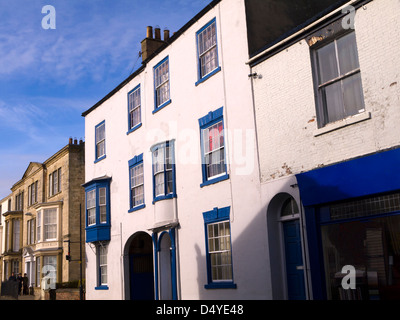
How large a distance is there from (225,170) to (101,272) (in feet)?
34.2

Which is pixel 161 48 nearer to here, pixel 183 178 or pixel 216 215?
pixel 183 178

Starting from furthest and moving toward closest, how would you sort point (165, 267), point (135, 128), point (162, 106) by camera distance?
point (135, 128) < point (162, 106) < point (165, 267)

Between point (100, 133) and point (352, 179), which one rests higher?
point (100, 133)

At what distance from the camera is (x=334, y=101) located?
1202 cm

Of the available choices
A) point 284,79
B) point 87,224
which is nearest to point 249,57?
point 284,79

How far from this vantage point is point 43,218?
35.3m

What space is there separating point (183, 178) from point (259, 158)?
4168 millimetres

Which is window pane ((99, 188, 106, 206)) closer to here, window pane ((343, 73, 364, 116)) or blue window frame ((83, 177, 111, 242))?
blue window frame ((83, 177, 111, 242))

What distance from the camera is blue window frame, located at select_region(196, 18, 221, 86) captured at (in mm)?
16531

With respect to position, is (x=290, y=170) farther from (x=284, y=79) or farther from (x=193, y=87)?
(x=193, y=87)

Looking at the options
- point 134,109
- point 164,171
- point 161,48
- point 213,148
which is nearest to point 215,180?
point 213,148

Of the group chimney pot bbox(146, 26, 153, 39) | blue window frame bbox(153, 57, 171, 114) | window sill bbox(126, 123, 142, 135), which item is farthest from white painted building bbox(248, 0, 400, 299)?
chimney pot bbox(146, 26, 153, 39)

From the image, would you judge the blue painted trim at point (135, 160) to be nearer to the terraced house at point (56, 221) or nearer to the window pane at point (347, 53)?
the window pane at point (347, 53)

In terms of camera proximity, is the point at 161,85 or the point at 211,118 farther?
the point at 161,85
